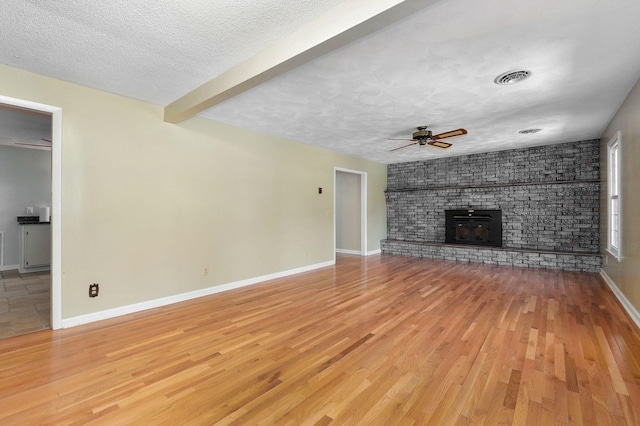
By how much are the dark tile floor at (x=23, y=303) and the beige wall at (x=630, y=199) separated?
20.4 ft

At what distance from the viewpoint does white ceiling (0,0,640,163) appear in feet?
6.25

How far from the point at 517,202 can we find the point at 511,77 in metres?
4.40

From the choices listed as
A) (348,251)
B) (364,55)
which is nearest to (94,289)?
(364,55)

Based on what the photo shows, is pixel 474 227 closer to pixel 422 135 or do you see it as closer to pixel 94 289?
pixel 422 135

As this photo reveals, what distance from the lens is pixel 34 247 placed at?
5387 millimetres

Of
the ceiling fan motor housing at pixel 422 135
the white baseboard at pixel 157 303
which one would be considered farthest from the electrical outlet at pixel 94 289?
the ceiling fan motor housing at pixel 422 135

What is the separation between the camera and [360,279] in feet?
16.2

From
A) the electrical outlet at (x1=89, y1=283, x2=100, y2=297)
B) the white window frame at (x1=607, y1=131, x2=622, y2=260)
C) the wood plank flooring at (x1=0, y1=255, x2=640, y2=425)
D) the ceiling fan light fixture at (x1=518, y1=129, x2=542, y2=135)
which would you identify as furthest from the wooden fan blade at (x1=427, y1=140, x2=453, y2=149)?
the electrical outlet at (x1=89, y1=283, x2=100, y2=297)

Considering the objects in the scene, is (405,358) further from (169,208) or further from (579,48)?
(169,208)

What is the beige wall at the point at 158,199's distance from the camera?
9.93 feet

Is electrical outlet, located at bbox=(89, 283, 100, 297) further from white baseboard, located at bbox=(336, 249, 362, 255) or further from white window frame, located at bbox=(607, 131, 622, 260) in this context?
white window frame, located at bbox=(607, 131, 622, 260)

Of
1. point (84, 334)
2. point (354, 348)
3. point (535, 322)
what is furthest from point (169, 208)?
point (535, 322)

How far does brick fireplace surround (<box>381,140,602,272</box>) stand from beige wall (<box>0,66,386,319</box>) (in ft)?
12.3

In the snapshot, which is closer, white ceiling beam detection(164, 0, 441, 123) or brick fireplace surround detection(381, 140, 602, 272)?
white ceiling beam detection(164, 0, 441, 123)
